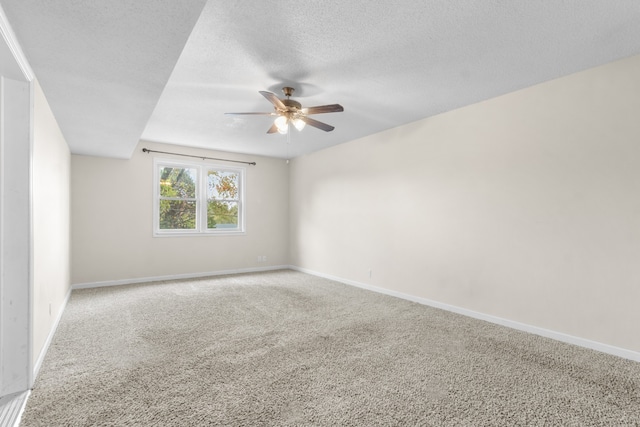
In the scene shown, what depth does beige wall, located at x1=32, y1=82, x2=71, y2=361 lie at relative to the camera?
2412 mm

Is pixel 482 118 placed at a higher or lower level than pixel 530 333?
higher

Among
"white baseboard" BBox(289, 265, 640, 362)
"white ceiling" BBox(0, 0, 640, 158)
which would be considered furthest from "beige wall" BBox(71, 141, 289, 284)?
"white baseboard" BBox(289, 265, 640, 362)

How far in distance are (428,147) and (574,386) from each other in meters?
2.99

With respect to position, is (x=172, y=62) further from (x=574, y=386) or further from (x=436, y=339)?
(x=574, y=386)

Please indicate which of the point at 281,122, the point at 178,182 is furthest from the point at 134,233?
the point at 281,122

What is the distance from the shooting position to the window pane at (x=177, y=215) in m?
5.79

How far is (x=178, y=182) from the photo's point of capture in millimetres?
5918

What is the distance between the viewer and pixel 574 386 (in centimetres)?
221

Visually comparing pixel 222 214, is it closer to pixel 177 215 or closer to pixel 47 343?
pixel 177 215

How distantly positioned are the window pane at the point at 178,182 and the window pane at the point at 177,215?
0.14 metres

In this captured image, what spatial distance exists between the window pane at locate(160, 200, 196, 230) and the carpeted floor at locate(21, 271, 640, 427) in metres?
2.13

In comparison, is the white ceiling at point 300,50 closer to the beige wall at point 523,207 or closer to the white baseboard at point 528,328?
the beige wall at point 523,207

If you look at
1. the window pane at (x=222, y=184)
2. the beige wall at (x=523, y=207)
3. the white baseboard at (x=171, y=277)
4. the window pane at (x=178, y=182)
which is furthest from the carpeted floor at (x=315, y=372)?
the window pane at (x=222, y=184)

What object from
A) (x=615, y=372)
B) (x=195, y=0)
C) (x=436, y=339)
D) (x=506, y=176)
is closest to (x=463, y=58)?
(x=506, y=176)
